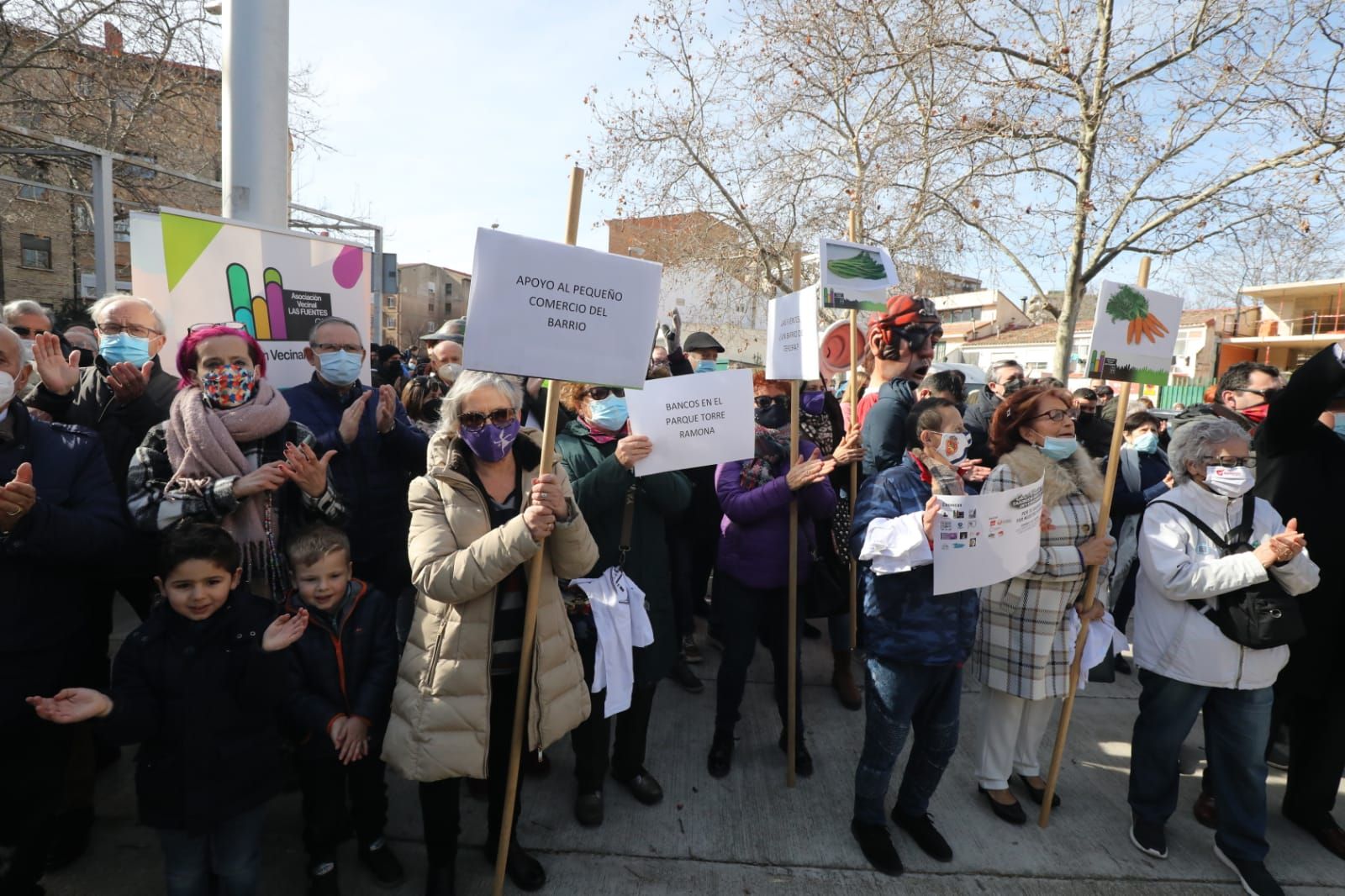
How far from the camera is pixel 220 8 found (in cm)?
453

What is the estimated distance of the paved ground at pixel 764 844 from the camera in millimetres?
2844

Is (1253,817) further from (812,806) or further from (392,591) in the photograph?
(392,591)

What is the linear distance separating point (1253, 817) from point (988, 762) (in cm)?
100

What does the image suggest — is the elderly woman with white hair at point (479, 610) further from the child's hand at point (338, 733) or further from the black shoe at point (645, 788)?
the black shoe at point (645, 788)

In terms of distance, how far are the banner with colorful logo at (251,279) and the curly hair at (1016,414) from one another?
3.09 metres

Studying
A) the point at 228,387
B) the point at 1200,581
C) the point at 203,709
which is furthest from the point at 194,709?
the point at 1200,581

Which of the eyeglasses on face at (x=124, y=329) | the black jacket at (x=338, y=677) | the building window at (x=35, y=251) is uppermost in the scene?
the building window at (x=35, y=251)

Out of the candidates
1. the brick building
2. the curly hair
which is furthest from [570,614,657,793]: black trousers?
the brick building

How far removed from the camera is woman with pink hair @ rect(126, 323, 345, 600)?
8.38 ft

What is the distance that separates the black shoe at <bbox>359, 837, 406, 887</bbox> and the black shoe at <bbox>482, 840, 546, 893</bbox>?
0.36 m

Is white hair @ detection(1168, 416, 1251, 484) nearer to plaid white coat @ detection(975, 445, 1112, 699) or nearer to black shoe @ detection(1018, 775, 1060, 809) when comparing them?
plaid white coat @ detection(975, 445, 1112, 699)

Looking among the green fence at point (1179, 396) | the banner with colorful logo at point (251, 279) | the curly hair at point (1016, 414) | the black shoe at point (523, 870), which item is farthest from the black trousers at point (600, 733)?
the green fence at point (1179, 396)

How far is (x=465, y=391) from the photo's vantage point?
2.56 meters

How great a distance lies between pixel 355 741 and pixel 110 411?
193cm
